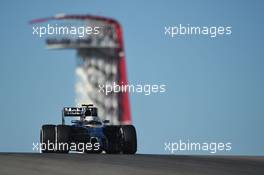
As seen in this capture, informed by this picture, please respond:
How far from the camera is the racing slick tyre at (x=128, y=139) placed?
24331 millimetres

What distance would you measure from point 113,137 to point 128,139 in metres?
0.65

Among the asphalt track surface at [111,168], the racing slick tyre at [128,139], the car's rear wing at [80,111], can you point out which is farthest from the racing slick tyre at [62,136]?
the asphalt track surface at [111,168]

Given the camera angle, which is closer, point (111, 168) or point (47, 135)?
point (111, 168)

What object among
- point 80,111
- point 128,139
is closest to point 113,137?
point 128,139

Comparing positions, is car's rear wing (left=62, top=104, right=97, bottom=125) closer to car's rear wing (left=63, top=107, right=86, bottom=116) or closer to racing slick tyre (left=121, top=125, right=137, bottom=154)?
car's rear wing (left=63, top=107, right=86, bottom=116)

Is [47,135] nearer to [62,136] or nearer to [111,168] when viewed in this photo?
[62,136]

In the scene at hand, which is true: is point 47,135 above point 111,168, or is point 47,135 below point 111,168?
above

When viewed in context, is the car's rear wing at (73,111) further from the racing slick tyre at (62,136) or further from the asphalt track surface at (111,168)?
the asphalt track surface at (111,168)

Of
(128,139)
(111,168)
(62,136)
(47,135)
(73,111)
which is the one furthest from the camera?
(73,111)

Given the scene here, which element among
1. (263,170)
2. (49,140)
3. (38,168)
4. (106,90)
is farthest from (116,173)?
(49,140)

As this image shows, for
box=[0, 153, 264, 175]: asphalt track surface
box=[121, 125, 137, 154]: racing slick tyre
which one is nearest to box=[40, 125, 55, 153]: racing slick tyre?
box=[121, 125, 137, 154]: racing slick tyre

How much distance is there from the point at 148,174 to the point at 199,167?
2468mm

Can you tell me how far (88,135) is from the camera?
24.7 m

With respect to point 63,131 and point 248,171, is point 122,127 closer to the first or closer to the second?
point 63,131
